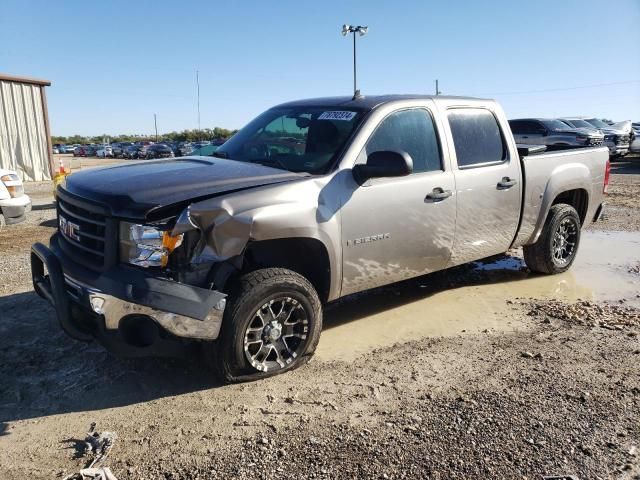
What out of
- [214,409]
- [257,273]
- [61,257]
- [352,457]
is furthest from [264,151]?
[352,457]

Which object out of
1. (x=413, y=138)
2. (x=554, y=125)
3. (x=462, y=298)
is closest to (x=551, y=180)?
(x=462, y=298)

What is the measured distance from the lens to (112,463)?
9.21ft

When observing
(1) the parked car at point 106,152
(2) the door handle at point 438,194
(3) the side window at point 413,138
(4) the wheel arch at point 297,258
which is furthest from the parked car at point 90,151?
(4) the wheel arch at point 297,258

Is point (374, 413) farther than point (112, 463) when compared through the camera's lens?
Yes

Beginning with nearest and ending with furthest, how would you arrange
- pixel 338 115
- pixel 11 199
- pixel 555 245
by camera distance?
pixel 338 115 → pixel 555 245 → pixel 11 199

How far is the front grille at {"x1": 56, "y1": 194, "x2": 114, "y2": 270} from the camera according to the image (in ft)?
10.9

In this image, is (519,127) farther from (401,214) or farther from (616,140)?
(401,214)

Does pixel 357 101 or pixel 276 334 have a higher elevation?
pixel 357 101

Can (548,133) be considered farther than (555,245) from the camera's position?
Yes

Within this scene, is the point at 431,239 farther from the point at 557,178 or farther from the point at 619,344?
the point at 557,178

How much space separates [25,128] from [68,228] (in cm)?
1697

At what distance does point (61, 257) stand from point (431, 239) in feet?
9.12

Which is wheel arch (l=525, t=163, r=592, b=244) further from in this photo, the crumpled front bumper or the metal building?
the metal building

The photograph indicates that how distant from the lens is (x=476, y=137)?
16.6 feet
